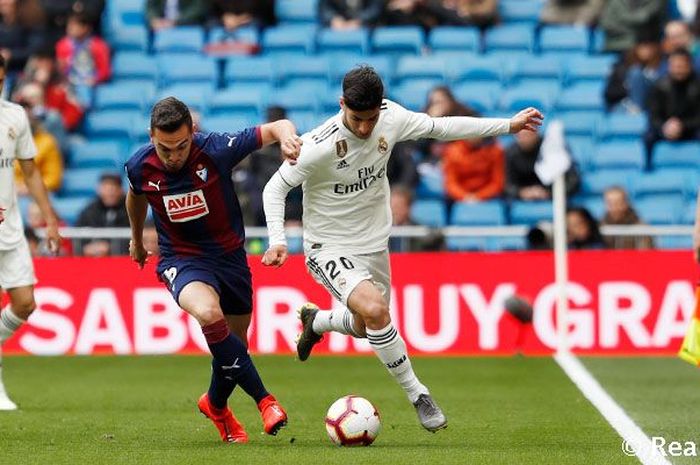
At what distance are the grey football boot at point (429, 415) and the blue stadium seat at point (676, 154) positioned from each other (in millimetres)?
11028

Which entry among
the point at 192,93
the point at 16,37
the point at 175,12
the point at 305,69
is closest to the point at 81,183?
the point at 192,93

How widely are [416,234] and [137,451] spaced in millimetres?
8223

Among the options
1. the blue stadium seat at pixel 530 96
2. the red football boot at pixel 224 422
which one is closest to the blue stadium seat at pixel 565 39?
the blue stadium seat at pixel 530 96

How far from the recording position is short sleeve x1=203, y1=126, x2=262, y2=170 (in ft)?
29.7

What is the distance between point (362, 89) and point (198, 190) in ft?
3.73

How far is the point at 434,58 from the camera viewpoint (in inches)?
824

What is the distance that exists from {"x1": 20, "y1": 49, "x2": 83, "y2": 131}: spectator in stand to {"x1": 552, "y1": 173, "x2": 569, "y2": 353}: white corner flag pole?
23.8ft

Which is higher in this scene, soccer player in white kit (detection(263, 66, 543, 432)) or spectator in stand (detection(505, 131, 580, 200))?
soccer player in white kit (detection(263, 66, 543, 432))

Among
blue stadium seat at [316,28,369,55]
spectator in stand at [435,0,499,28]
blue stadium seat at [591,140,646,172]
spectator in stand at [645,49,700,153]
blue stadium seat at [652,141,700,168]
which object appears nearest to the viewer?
spectator in stand at [645,49,700,153]

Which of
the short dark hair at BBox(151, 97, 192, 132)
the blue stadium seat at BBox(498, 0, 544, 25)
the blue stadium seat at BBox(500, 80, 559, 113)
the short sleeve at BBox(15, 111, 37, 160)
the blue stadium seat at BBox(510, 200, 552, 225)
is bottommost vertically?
the blue stadium seat at BBox(510, 200, 552, 225)

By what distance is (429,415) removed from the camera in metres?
9.04

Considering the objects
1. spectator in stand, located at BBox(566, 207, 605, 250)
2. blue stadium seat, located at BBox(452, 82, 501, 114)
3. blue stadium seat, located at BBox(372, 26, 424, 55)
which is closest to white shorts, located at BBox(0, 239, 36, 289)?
spectator in stand, located at BBox(566, 207, 605, 250)

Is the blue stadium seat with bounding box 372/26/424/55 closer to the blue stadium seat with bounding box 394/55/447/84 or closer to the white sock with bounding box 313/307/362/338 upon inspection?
the blue stadium seat with bounding box 394/55/447/84

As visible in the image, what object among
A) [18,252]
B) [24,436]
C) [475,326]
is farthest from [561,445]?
[475,326]
